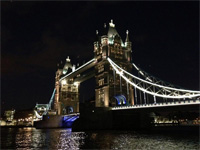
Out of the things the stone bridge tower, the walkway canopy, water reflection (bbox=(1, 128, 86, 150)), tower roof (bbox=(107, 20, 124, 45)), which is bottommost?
water reflection (bbox=(1, 128, 86, 150))

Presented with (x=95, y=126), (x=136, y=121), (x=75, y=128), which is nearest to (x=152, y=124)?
(x=136, y=121)

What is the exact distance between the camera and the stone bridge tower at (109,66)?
52194 millimetres

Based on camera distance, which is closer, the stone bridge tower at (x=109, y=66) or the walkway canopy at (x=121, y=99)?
the walkway canopy at (x=121, y=99)

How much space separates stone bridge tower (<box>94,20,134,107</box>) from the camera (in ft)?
171

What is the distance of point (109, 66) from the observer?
53000mm

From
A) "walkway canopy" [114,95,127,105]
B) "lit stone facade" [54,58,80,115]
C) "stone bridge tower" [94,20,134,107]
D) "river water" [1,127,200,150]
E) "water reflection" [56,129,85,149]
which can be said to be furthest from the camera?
"lit stone facade" [54,58,80,115]

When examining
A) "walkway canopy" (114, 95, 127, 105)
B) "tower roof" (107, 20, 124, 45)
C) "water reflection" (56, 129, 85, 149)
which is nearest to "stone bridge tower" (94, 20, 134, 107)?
"tower roof" (107, 20, 124, 45)

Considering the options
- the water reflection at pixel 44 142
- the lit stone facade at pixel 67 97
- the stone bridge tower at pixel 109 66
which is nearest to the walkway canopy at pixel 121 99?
the stone bridge tower at pixel 109 66

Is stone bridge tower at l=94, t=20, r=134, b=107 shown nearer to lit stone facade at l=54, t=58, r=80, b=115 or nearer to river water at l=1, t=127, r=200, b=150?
river water at l=1, t=127, r=200, b=150

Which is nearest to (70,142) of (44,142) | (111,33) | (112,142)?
(44,142)

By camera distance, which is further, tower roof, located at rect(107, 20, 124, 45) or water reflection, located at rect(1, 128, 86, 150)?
tower roof, located at rect(107, 20, 124, 45)

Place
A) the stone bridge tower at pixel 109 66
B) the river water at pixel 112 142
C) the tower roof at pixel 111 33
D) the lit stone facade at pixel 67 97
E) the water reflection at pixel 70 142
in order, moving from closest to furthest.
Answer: the river water at pixel 112 142 → the water reflection at pixel 70 142 → the stone bridge tower at pixel 109 66 → the tower roof at pixel 111 33 → the lit stone facade at pixel 67 97

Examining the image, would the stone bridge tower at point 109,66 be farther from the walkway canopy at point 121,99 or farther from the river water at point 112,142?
the river water at point 112,142

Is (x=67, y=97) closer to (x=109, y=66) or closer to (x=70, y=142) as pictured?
(x=109, y=66)
